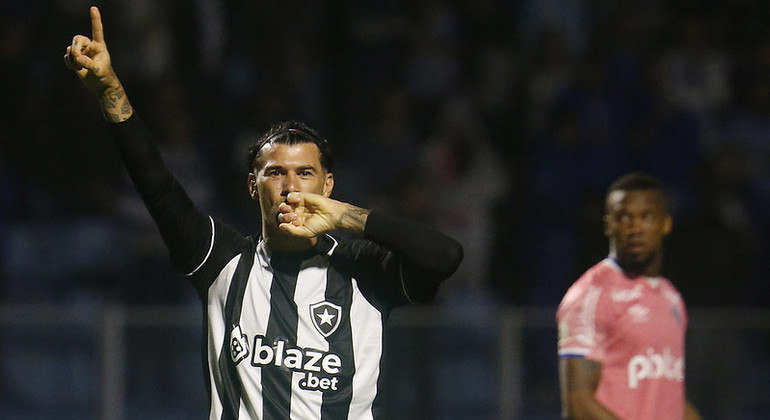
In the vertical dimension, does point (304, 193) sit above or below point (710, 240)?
below

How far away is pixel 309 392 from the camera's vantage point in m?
3.65

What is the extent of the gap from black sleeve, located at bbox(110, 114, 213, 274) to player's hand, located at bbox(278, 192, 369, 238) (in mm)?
304

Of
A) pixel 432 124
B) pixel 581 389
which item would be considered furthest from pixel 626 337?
pixel 432 124

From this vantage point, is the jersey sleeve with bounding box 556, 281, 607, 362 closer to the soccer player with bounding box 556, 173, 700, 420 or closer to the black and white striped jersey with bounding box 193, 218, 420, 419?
the soccer player with bounding box 556, 173, 700, 420

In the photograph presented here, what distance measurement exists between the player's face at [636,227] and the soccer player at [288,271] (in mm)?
1697

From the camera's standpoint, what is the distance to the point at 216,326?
3766 millimetres

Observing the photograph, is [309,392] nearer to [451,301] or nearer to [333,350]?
[333,350]

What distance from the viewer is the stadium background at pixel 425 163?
294 inches

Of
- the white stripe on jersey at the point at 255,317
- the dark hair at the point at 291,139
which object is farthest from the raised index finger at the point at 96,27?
the white stripe on jersey at the point at 255,317

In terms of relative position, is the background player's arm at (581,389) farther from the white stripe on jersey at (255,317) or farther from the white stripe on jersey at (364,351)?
the white stripe on jersey at (255,317)

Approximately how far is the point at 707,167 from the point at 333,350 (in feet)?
19.1

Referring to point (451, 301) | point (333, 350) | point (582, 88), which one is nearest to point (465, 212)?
point (451, 301)

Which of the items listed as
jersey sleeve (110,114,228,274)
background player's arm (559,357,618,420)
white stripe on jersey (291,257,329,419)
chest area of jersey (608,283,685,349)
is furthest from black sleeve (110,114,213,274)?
chest area of jersey (608,283,685,349)

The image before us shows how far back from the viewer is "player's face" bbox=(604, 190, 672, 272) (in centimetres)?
515
